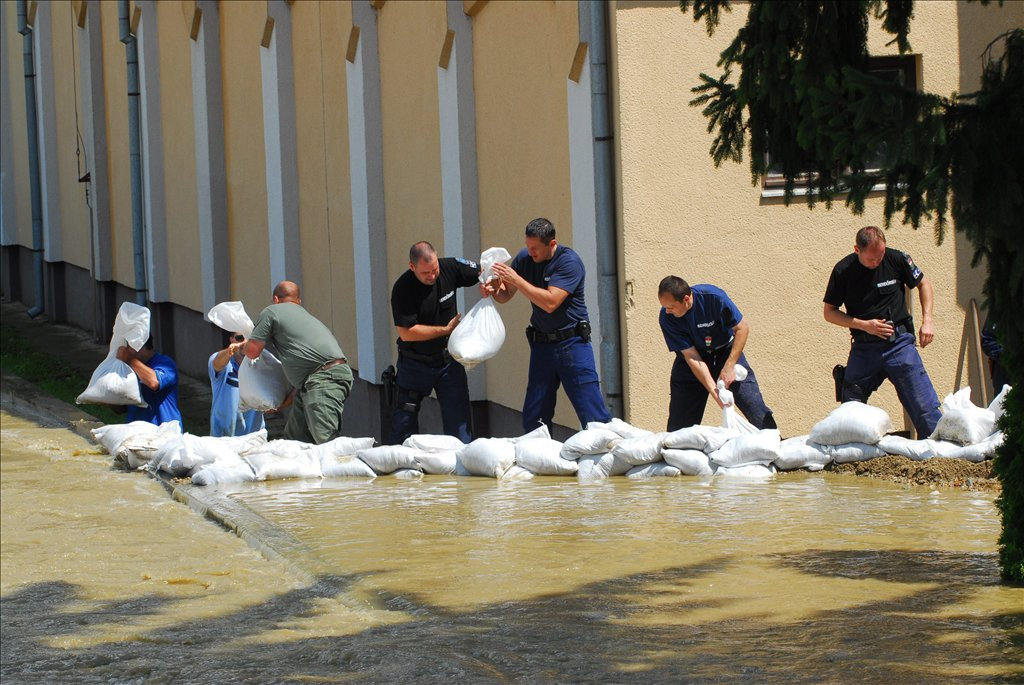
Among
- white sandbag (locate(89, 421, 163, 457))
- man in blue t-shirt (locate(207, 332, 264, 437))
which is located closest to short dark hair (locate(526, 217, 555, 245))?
white sandbag (locate(89, 421, 163, 457))

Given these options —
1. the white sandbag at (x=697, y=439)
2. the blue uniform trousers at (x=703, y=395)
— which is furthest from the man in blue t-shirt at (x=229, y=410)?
the white sandbag at (x=697, y=439)

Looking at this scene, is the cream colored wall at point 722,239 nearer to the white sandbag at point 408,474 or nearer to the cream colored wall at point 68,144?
the white sandbag at point 408,474

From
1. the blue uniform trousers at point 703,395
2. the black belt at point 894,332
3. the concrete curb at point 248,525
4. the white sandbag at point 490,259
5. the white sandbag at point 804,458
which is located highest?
the white sandbag at point 490,259

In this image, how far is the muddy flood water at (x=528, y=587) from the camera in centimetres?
552

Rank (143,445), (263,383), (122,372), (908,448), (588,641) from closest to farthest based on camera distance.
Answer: (588,641)
(908,448)
(143,445)
(263,383)
(122,372)

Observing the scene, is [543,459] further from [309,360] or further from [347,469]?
[309,360]

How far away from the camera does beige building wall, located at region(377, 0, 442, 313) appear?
14.6 m

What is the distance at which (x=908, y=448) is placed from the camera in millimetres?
9406

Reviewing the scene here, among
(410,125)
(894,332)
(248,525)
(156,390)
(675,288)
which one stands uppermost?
(410,125)

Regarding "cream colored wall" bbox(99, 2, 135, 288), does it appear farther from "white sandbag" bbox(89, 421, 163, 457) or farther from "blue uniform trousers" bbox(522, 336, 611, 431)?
"blue uniform trousers" bbox(522, 336, 611, 431)

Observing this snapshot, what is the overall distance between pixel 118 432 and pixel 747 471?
16.9 ft

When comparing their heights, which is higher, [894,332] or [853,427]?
[894,332]

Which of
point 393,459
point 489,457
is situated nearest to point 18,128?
point 393,459

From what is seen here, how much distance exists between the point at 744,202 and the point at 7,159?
81.9ft
